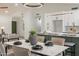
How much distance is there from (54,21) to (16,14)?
0.51 m

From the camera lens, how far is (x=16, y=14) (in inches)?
58.5

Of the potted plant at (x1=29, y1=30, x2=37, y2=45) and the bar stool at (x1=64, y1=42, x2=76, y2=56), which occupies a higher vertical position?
the potted plant at (x1=29, y1=30, x2=37, y2=45)

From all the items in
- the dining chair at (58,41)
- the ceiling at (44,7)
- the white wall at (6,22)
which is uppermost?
the ceiling at (44,7)

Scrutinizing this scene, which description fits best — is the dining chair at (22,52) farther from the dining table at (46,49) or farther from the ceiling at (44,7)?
the ceiling at (44,7)

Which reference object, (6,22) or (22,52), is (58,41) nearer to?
(22,52)

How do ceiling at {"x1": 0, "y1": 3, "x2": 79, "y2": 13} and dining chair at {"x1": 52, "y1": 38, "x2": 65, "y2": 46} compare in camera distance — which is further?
dining chair at {"x1": 52, "y1": 38, "x2": 65, "y2": 46}

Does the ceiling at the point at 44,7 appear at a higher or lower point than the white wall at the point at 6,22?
higher

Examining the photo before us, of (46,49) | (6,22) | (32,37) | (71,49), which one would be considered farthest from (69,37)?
(6,22)

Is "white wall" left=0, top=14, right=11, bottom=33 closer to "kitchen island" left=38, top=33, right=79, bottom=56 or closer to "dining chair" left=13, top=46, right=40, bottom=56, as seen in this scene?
"dining chair" left=13, top=46, right=40, bottom=56

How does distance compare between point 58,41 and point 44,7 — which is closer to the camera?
point 44,7

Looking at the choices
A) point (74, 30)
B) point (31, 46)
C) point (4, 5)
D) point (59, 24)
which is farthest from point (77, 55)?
point (4, 5)

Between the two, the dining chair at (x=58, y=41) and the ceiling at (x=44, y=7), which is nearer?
the ceiling at (x=44, y=7)

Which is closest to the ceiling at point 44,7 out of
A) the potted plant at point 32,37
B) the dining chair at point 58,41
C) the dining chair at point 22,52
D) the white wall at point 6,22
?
the white wall at point 6,22

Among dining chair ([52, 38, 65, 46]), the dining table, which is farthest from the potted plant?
dining chair ([52, 38, 65, 46])
